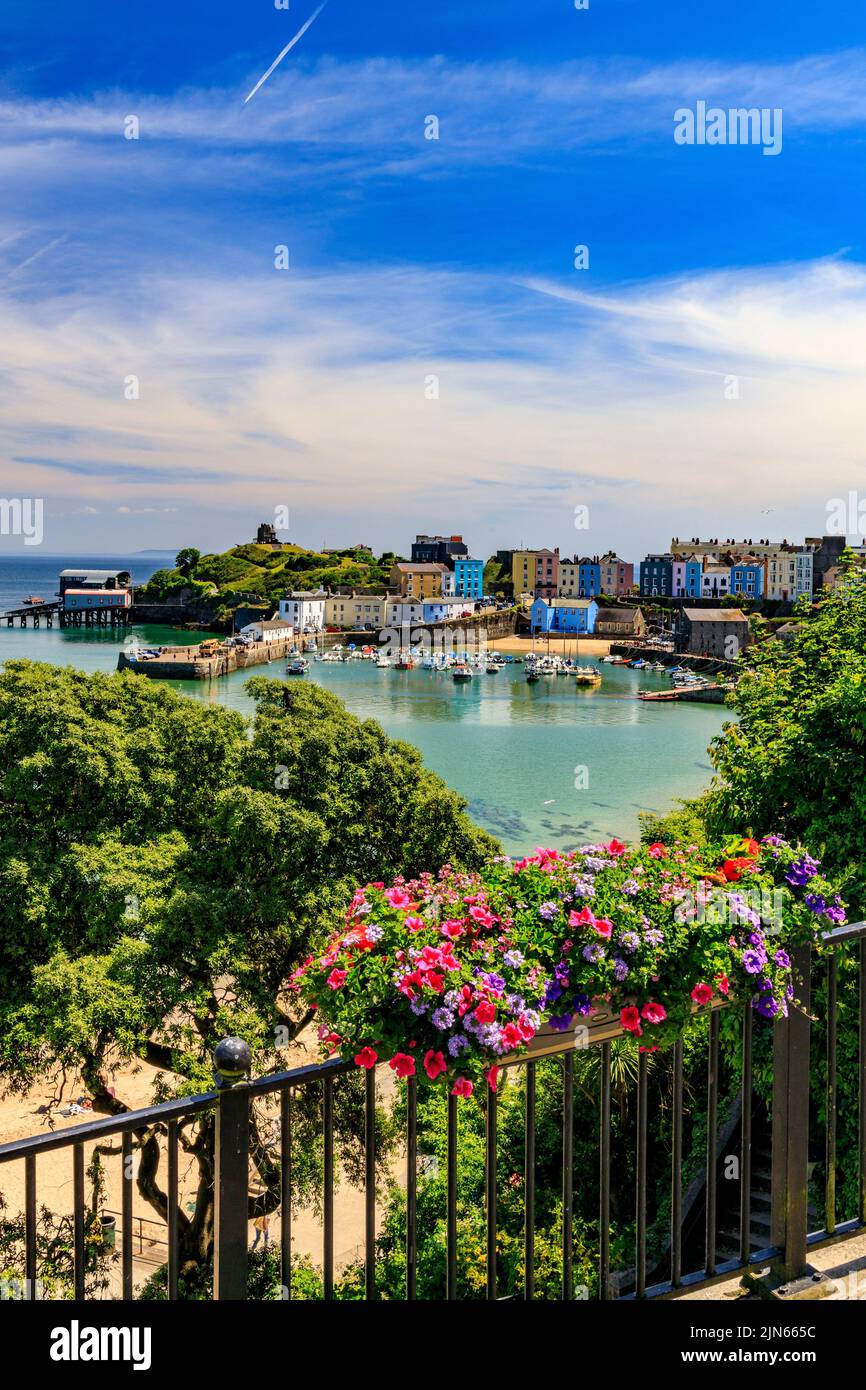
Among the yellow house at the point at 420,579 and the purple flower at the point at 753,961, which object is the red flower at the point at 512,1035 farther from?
the yellow house at the point at 420,579

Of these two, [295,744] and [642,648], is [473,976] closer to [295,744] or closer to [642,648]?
[295,744]

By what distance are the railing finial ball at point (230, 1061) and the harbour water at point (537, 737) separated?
24.5 m

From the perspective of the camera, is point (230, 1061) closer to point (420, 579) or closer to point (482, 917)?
point (482, 917)

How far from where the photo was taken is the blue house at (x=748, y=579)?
105250mm

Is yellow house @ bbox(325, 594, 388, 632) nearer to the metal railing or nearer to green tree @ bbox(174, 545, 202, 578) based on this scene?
green tree @ bbox(174, 545, 202, 578)

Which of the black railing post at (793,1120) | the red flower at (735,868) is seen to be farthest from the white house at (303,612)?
the black railing post at (793,1120)

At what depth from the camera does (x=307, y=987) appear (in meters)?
2.58

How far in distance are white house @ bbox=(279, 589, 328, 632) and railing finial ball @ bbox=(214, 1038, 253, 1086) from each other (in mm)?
94026

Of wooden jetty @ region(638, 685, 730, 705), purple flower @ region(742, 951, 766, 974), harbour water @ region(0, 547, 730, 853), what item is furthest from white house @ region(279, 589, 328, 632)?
purple flower @ region(742, 951, 766, 974)

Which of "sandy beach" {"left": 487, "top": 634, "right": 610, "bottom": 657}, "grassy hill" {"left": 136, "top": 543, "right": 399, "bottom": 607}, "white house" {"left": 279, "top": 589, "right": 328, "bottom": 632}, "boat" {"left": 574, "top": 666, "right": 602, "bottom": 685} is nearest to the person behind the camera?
"boat" {"left": 574, "top": 666, "right": 602, "bottom": 685}

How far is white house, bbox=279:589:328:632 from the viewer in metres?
96.8

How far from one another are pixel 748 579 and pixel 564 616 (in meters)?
20.9
